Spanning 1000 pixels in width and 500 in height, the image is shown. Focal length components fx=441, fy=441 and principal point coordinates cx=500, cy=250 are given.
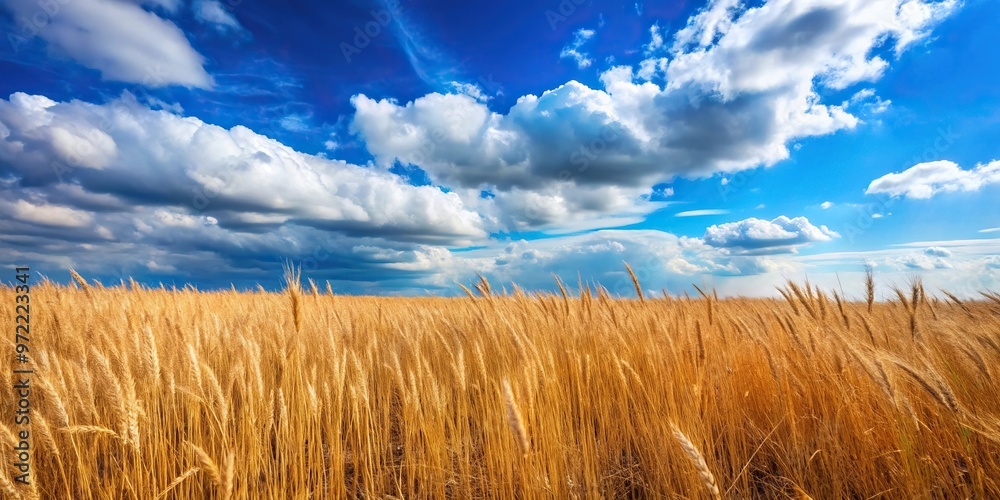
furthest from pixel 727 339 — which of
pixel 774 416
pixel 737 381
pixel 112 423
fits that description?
pixel 112 423

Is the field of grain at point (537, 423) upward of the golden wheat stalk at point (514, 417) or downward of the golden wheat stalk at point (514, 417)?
downward

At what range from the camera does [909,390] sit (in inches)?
105

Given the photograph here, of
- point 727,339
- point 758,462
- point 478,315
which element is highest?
point 478,315

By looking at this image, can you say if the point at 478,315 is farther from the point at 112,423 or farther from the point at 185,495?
the point at 112,423

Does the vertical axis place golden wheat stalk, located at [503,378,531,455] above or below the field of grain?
above

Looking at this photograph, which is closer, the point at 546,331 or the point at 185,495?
the point at 185,495

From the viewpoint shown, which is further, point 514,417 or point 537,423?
point 537,423

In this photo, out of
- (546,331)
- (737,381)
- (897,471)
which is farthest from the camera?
(546,331)

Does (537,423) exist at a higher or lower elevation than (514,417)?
lower

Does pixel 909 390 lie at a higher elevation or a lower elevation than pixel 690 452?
lower

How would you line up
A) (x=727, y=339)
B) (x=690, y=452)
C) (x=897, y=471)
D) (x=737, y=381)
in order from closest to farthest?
(x=690, y=452)
(x=897, y=471)
(x=737, y=381)
(x=727, y=339)

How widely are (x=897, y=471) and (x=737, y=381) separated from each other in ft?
3.11

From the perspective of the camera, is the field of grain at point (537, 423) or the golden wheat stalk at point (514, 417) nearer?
the golden wheat stalk at point (514, 417)

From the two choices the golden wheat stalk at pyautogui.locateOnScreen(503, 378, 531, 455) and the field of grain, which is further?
the field of grain
